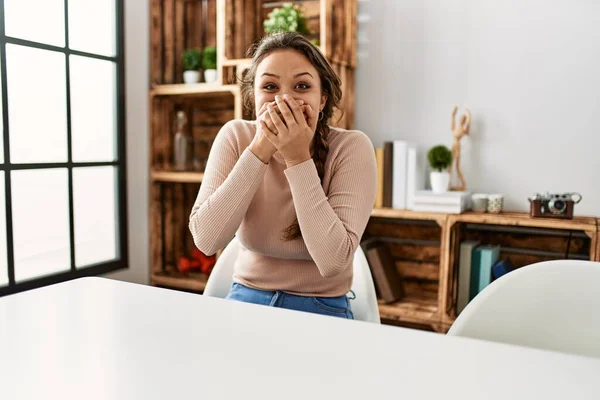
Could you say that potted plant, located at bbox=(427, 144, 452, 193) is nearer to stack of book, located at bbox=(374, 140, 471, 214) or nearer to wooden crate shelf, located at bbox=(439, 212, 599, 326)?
stack of book, located at bbox=(374, 140, 471, 214)

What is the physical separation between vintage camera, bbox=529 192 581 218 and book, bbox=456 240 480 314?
0.31 meters

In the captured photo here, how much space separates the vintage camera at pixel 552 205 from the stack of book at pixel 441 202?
0.28 meters

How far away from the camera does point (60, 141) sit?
2625 mm

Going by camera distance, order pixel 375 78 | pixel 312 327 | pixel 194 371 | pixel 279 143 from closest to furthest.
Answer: pixel 194 371, pixel 312 327, pixel 279 143, pixel 375 78

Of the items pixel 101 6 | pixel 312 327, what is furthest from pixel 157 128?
pixel 312 327

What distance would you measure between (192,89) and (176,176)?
451mm

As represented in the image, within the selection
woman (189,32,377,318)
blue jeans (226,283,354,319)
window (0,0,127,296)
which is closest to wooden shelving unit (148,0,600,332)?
window (0,0,127,296)

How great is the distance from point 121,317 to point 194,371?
28 centimetres

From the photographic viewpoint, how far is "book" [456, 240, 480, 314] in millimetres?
2449

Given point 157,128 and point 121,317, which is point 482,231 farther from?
point 121,317

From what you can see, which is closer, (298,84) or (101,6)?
(298,84)

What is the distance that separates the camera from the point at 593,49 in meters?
2.37

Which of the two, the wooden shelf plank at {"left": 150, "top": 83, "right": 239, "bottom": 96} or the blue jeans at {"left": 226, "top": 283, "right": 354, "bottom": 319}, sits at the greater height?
the wooden shelf plank at {"left": 150, "top": 83, "right": 239, "bottom": 96}

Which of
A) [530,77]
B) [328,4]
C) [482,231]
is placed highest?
[328,4]
